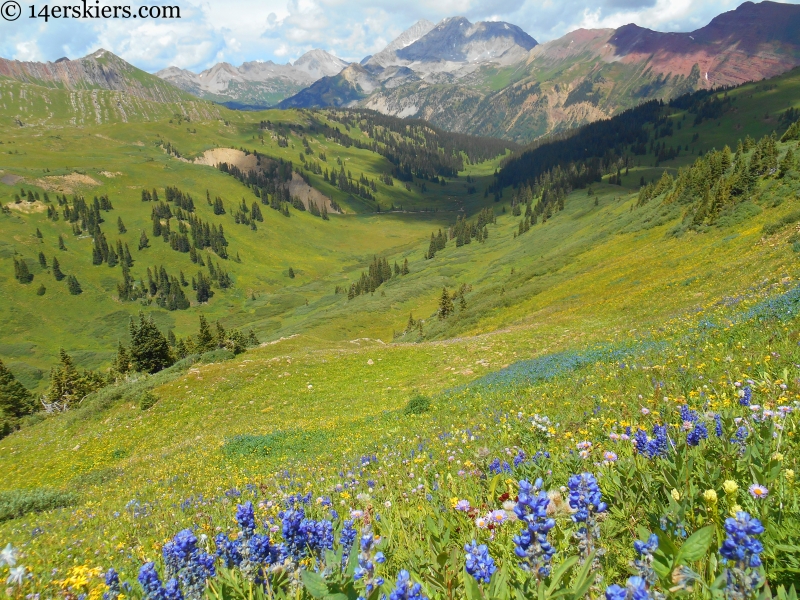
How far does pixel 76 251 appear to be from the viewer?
176125 mm

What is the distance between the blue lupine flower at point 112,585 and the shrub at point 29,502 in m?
12.3

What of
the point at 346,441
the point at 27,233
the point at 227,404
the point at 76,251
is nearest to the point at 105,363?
the point at 76,251

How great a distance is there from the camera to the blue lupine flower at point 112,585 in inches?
117

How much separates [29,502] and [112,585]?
1277 cm

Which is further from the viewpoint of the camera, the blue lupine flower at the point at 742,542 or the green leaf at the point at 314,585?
the green leaf at the point at 314,585

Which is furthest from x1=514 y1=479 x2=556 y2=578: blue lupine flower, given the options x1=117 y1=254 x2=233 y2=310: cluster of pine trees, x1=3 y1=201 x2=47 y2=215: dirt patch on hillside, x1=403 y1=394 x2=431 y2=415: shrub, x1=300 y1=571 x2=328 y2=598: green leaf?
x1=3 y1=201 x2=47 y2=215: dirt patch on hillside

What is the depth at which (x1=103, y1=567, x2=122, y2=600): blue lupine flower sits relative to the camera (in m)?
2.96

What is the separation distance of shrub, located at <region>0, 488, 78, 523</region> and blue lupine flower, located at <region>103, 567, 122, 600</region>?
12335 mm

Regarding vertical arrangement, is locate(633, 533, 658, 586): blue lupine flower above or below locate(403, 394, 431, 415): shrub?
above

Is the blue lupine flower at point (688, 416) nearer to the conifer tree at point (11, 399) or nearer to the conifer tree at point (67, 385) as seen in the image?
the conifer tree at point (67, 385)

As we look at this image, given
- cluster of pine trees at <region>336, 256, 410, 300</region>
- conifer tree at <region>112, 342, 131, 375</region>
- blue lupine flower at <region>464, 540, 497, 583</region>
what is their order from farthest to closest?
1. cluster of pine trees at <region>336, 256, 410, 300</region>
2. conifer tree at <region>112, 342, 131, 375</region>
3. blue lupine flower at <region>464, 540, 497, 583</region>

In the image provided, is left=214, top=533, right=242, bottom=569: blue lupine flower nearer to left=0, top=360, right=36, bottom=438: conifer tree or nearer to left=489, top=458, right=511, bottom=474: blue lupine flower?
left=489, top=458, right=511, bottom=474: blue lupine flower

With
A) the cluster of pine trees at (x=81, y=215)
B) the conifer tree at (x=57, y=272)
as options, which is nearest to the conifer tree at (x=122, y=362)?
the conifer tree at (x=57, y=272)

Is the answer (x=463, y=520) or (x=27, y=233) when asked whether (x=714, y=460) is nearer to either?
(x=463, y=520)
